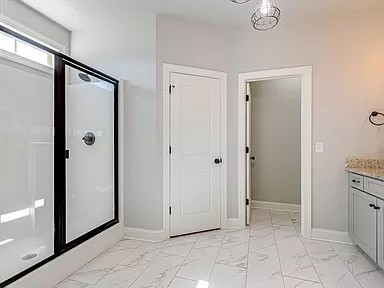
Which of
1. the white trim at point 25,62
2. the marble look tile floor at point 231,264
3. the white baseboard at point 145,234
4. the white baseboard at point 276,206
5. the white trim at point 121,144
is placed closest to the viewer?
the marble look tile floor at point 231,264

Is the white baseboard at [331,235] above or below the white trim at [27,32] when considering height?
below

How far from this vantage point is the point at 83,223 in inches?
114

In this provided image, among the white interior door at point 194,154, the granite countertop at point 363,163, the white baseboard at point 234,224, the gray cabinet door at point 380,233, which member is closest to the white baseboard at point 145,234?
A: the white interior door at point 194,154

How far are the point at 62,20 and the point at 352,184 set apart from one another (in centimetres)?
397

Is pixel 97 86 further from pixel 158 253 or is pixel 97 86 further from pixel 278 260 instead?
pixel 278 260

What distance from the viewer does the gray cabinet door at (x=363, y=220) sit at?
242 cm

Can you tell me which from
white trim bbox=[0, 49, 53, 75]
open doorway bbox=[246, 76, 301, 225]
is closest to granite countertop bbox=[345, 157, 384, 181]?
A: open doorway bbox=[246, 76, 301, 225]

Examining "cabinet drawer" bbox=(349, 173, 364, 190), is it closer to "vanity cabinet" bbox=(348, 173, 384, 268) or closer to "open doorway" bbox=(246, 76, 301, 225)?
"vanity cabinet" bbox=(348, 173, 384, 268)

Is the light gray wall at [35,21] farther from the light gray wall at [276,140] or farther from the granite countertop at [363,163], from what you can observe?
the granite countertop at [363,163]

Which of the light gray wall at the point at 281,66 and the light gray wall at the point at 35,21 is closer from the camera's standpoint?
the light gray wall at the point at 35,21

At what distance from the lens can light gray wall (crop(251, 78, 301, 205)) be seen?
460 centimetres

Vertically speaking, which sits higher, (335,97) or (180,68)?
(180,68)

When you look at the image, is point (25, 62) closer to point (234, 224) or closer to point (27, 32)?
point (27, 32)

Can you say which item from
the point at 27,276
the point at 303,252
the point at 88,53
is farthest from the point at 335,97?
the point at 27,276
